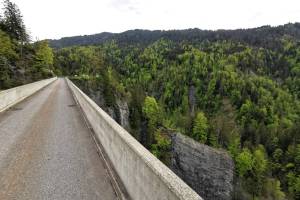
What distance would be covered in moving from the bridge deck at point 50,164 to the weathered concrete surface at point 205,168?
25.3 meters

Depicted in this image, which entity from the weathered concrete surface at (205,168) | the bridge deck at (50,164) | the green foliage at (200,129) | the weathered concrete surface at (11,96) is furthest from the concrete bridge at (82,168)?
the green foliage at (200,129)

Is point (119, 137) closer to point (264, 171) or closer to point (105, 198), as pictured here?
point (105, 198)

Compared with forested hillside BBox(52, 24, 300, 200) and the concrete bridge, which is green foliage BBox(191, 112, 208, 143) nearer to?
forested hillside BBox(52, 24, 300, 200)

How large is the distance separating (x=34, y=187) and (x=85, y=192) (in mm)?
1199

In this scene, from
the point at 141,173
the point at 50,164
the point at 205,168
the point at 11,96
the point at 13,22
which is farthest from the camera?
the point at 13,22

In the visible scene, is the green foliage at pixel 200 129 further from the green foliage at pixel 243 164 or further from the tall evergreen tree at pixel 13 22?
the tall evergreen tree at pixel 13 22

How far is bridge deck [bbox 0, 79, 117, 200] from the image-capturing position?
5836mm

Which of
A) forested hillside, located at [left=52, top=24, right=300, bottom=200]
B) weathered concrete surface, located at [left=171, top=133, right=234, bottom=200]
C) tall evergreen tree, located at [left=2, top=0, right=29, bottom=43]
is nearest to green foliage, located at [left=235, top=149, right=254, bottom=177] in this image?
forested hillside, located at [left=52, top=24, right=300, bottom=200]

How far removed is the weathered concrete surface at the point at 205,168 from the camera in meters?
34.0

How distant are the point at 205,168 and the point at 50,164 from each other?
102ft

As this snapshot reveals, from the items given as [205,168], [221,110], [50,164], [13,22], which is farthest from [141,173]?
[221,110]

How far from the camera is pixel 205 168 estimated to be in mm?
35812

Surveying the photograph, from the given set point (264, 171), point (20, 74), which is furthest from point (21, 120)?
point (264, 171)

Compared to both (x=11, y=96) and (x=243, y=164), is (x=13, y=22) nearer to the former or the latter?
(x=11, y=96)
